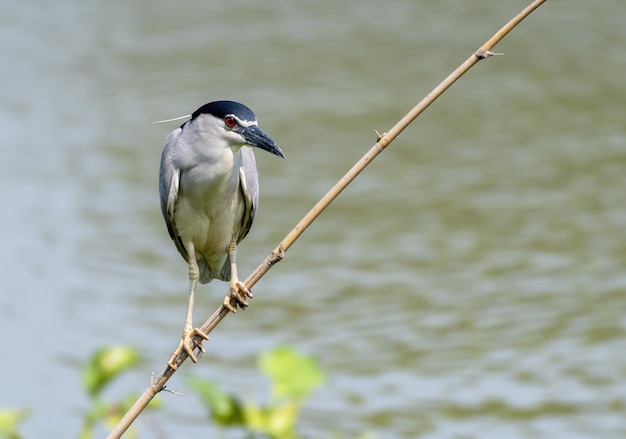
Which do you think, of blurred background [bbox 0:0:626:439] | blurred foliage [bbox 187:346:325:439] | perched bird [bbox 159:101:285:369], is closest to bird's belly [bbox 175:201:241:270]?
perched bird [bbox 159:101:285:369]

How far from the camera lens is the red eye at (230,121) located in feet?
11.7

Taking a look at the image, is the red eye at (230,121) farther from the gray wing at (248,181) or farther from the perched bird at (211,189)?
the gray wing at (248,181)

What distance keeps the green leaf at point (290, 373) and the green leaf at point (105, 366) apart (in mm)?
526

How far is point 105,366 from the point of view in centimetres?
402

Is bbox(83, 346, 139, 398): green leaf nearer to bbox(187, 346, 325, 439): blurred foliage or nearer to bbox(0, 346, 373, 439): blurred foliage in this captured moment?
bbox(0, 346, 373, 439): blurred foliage

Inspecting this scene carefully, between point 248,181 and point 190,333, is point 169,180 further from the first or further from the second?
point 190,333

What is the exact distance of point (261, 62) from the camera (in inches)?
482

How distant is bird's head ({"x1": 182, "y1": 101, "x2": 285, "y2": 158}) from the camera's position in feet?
11.5

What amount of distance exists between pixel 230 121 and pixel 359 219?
5250 millimetres

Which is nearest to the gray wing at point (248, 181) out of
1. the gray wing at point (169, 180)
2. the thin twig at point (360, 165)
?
the gray wing at point (169, 180)

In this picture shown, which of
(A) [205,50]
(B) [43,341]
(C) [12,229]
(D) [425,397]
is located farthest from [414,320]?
(A) [205,50]

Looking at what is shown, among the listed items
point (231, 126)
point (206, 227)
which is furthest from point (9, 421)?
point (231, 126)

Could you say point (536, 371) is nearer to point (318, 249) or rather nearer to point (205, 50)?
point (318, 249)

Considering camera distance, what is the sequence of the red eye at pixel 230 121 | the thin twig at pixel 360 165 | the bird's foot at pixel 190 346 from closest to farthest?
the thin twig at pixel 360 165
the bird's foot at pixel 190 346
the red eye at pixel 230 121
